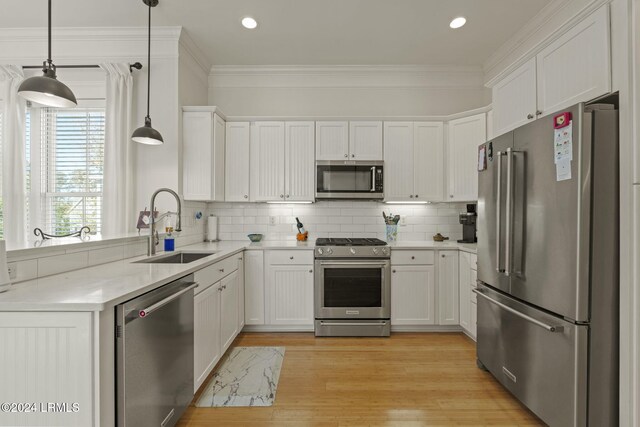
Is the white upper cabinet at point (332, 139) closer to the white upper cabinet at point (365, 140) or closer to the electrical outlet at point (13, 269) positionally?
the white upper cabinet at point (365, 140)

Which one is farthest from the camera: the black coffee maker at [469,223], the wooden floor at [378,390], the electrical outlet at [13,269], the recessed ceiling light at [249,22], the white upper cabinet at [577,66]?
the black coffee maker at [469,223]

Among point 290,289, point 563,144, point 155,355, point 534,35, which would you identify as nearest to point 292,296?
point 290,289

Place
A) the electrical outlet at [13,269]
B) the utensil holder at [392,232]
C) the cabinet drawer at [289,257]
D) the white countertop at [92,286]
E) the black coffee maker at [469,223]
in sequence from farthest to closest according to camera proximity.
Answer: the utensil holder at [392,232], the black coffee maker at [469,223], the cabinet drawer at [289,257], the electrical outlet at [13,269], the white countertop at [92,286]

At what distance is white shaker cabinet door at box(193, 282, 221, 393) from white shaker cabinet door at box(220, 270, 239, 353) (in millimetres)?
91

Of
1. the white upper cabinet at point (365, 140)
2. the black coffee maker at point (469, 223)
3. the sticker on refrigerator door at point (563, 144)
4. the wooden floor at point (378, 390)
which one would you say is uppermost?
the white upper cabinet at point (365, 140)

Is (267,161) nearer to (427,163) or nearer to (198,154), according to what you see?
(198,154)

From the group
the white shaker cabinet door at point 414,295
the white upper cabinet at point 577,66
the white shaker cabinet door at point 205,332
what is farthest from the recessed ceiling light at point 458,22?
the white shaker cabinet door at point 205,332

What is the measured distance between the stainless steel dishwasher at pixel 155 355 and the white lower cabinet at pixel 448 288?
2.47 metres

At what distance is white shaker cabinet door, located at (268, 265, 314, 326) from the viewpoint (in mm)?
3156

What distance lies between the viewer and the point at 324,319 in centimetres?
311

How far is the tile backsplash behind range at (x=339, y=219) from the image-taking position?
3.76m

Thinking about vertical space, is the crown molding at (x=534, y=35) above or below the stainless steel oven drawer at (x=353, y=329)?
above

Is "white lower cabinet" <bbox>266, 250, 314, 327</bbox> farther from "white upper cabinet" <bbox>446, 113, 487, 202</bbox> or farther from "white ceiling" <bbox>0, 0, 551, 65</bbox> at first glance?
"white ceiling" <bbox>0, 0, 551, 65</bbox>

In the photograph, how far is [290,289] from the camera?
3162 mm
